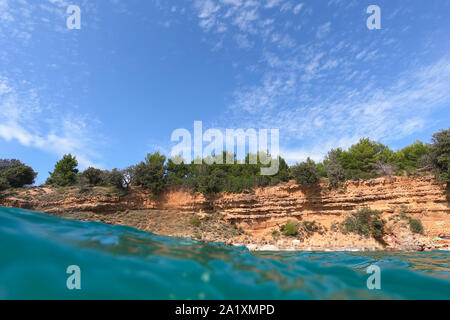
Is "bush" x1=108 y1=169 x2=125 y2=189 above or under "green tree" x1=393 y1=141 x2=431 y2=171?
under

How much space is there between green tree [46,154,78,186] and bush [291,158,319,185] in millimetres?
30015

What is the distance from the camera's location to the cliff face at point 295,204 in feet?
63.4

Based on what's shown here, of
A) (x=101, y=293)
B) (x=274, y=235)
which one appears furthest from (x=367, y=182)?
(x=101, y=293)

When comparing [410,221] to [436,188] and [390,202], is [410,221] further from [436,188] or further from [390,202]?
[436,188]

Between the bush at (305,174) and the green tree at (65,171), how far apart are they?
1182 inches

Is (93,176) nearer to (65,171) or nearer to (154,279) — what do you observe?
(65,171)

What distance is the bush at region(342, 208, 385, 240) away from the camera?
770 inches

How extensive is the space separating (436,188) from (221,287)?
1014 inches

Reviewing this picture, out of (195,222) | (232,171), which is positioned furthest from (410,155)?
(195,222)

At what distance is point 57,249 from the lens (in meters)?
3.30

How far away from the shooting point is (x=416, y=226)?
1872 cm

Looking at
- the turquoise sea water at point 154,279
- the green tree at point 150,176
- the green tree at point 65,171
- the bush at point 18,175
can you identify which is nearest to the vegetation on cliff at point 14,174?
the bush at point 18,175

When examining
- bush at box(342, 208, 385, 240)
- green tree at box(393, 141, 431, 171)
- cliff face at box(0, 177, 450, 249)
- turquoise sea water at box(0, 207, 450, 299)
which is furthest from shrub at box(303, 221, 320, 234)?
turquoise sea water at box(0, 207, 450, 299)

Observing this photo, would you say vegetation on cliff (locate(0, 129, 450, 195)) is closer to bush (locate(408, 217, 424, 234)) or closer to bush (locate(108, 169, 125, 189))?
bush (locate(108, 169, 125, 189))
